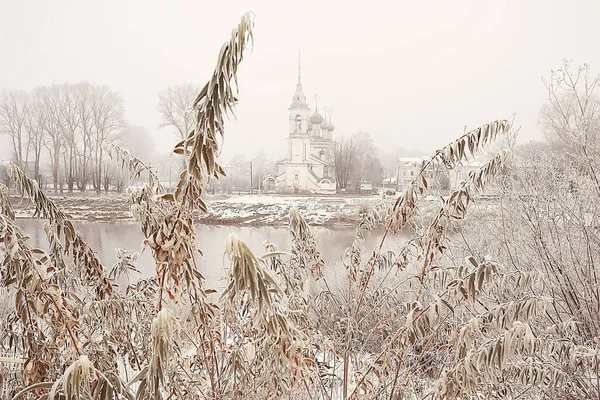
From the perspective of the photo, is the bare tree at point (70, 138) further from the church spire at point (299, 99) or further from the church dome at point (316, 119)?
the church dome at point (316, 119)

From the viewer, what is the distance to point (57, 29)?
2747 centimetres

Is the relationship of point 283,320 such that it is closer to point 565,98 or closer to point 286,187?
point 565,98

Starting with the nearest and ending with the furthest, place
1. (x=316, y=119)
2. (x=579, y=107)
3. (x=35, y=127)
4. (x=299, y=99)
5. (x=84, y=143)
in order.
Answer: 1. (x=579, y=107)
2. (x=84, y=143)
3. (x=35, y=127)
4. (x=299, y=99)
5. (x=316, y=119)

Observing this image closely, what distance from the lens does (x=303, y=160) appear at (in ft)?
A: 96.4

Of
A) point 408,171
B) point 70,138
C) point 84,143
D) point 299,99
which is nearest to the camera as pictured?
point 84,143

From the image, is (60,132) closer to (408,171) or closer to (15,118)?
(15,118)

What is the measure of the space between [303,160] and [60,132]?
17.5 meters

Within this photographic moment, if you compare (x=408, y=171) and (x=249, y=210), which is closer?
(x=408, y=171)

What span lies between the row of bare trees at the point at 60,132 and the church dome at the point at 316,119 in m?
22.9

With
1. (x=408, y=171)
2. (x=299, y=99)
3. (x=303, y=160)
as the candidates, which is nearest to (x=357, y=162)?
(x=303, y=160)

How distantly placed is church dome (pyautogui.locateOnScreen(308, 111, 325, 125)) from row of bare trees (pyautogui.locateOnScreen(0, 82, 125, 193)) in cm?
2290

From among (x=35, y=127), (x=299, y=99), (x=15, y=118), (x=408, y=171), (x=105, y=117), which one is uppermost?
(x=299, y=99)

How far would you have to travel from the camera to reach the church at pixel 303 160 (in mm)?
26891

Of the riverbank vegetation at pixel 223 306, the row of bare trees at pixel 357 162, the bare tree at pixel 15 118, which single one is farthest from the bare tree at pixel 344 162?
the riverbank vegetation at pixel 223 306
